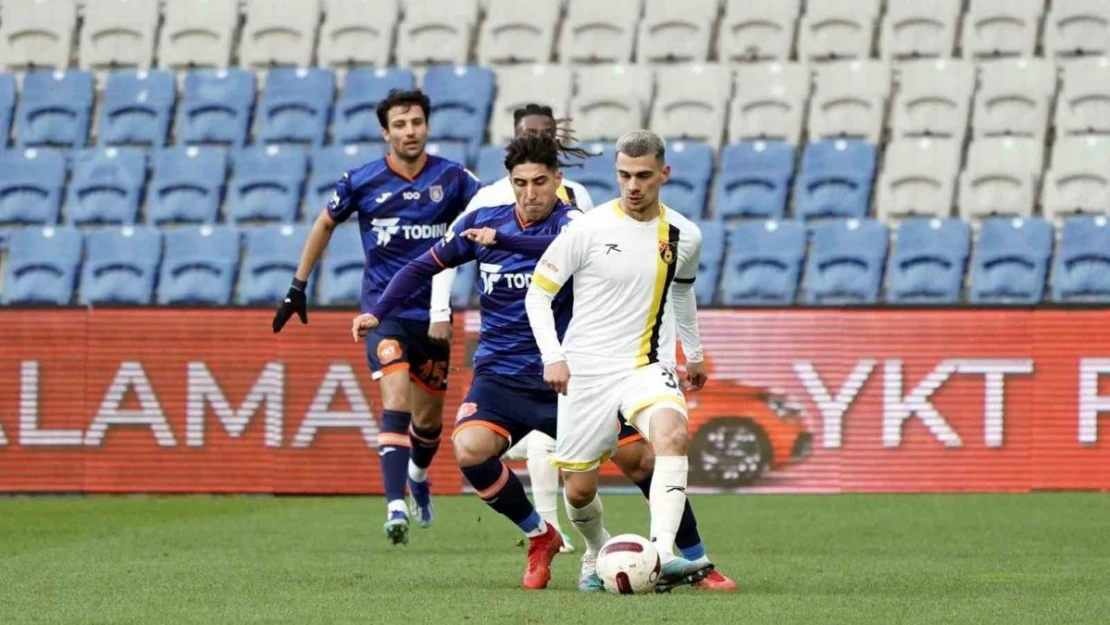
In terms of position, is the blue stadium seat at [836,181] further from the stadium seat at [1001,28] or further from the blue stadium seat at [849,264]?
the stadium seat at [1001,28]

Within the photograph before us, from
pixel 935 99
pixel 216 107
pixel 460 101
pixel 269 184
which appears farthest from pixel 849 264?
pixel 216 107

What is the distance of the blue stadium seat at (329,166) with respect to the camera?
1805 centimetres

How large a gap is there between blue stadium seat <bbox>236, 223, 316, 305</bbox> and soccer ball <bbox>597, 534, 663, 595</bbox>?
31.3 ft

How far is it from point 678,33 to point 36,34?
22.4ft

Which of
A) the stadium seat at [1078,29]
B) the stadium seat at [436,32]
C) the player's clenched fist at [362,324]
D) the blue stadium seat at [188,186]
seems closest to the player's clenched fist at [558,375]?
the player's clenched fist at [362,324]

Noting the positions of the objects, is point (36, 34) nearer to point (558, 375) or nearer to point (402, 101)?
point (402, 101)

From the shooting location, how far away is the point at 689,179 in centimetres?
1755

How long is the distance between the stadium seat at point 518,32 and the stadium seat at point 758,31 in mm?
1771

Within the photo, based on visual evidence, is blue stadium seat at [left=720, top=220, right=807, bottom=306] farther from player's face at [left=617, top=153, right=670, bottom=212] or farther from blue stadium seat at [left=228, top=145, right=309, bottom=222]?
player's face at [left=617, top=153, right=670, bottom=212]

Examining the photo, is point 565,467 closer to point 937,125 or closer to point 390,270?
point 390,270

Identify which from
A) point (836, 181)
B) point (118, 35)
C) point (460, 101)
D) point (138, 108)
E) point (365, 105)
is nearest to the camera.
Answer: point (836, 181)

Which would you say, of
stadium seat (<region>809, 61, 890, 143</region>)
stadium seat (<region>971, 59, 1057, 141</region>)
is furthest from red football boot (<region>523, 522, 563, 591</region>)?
stadium seat (<region>971, 59, 1057, 141</region>)

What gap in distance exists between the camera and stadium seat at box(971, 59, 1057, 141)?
1808 cm

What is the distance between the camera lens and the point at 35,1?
21.1 m
